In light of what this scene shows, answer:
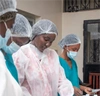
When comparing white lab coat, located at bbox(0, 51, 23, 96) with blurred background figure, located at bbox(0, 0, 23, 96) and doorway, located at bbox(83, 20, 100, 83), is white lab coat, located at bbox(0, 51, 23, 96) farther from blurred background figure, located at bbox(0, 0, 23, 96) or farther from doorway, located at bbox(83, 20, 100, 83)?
doorway, located at bbox(83, 20, 100, 83)

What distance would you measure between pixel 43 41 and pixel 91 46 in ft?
8.48

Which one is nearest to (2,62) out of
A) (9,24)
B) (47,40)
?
(9,24)

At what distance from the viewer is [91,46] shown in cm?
412

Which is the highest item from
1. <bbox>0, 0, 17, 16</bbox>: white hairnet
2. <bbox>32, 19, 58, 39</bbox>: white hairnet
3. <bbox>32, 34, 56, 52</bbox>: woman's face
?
<bbox>0, 0, 17, 16</bbox>: white hairnet

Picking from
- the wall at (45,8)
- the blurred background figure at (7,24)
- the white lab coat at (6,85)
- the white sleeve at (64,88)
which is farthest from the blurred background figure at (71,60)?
the white lab coat at (6,85)

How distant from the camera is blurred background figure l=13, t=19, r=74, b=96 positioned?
1553 mm

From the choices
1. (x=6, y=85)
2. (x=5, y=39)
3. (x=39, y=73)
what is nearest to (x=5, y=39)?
(x=5, y=39)

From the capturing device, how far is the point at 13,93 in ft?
2.68

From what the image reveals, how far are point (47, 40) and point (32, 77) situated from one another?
317mm

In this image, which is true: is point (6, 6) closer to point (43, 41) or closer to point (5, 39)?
point (5, 39)

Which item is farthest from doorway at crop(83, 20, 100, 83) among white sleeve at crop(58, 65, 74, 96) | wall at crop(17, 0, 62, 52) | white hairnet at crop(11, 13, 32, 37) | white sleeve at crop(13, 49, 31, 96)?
white sleeve at crop(13, 49, 31, 96)

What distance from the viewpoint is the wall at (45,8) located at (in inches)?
128

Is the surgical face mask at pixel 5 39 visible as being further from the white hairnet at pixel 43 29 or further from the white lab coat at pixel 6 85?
the white hairnet at pixel 43 29

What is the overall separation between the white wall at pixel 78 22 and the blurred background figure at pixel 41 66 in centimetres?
249
